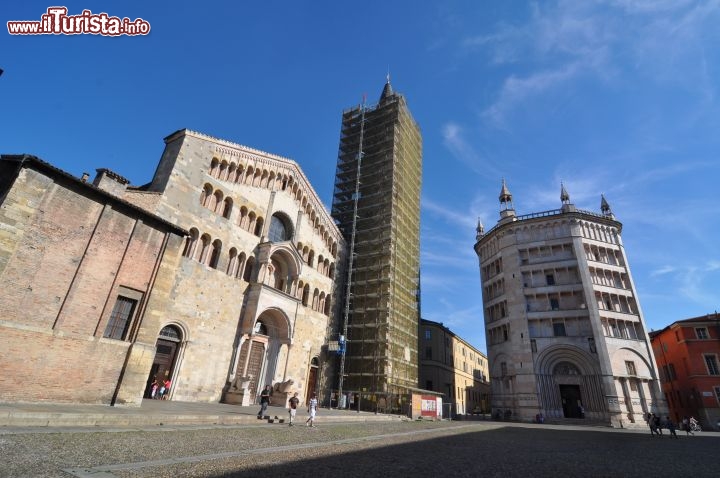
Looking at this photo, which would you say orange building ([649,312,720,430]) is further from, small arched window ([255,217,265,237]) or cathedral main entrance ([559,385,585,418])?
small arched window ([255,217,265,237])

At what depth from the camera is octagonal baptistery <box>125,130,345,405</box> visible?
20.5m

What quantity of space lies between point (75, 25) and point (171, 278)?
36.1ft

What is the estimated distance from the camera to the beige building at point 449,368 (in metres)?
50.2

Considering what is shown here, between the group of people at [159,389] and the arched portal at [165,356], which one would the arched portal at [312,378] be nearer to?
the arched portal at [165,356]

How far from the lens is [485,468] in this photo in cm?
869

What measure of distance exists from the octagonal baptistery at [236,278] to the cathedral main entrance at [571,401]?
85.7 ft

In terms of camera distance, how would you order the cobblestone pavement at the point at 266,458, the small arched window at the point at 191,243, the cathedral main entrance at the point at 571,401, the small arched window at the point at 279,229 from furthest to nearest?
the cathedral main entrance at the point at 571,401, the small arched window at the point at 279,229, the small arched window at the point at 191,243, the cobblestone pavement at the point at 266,458

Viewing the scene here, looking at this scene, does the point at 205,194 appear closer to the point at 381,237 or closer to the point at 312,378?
the point at 312,378

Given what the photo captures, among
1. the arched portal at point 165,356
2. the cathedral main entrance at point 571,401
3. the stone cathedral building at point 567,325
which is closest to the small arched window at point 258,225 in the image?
the arched portal at point 165,356

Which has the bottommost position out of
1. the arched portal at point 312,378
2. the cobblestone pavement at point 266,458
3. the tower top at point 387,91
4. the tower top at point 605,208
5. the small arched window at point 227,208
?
the cobblestone pavement at point 266,458

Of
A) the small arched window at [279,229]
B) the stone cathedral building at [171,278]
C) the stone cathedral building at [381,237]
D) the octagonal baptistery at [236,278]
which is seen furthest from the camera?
the stone cathedral building at [381,237]

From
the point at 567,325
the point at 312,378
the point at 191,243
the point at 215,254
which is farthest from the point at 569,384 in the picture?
the point at 191,243

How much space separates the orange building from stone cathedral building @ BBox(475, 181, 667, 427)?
479 cm

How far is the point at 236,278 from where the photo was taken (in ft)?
80.4
